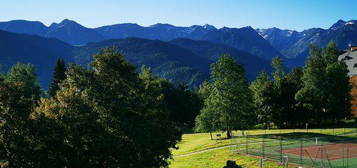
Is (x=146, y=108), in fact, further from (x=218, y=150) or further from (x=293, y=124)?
(x=293, y=124)

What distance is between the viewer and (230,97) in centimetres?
6294

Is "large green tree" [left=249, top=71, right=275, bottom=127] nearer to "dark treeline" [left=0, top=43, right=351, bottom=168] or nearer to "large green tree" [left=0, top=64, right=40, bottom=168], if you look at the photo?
"dark treeline" [left=0, top=43, right=351, bottom=168]

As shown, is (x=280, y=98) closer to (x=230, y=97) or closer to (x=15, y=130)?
(x=230, y=97)

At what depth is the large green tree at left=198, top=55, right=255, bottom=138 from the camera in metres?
62.8

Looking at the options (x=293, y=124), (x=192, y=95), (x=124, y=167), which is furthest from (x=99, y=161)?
(x=192, y=95)

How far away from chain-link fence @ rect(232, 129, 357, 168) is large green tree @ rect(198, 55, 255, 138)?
12.9ft

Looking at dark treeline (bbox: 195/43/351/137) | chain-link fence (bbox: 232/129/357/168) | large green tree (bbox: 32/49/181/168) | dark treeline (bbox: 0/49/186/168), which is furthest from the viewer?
dark treeline (bbox: 195/43/351/137)

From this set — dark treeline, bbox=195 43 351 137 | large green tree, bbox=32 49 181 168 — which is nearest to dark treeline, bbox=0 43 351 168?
large green tree, bbox=32 49 181 168

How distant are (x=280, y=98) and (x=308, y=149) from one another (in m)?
32.8

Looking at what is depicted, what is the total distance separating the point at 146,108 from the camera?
31.3 metres

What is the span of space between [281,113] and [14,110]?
218 feet

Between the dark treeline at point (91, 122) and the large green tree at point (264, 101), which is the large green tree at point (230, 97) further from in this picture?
the dark treeline at point (91, 122)

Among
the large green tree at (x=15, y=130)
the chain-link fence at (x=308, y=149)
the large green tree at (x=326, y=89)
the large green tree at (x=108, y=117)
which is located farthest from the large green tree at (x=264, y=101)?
the large green tree at (x=15, y=130)

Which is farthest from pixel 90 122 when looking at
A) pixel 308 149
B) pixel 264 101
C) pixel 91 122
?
pixel 264 101
